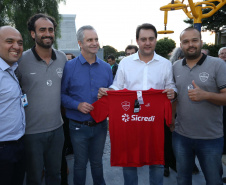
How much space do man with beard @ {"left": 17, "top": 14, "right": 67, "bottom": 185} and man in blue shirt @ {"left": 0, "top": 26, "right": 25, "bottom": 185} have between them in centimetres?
29

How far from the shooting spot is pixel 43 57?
7.93 feet

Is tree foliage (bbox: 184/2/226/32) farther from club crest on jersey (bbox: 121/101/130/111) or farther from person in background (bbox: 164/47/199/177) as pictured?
club crest on jersey (bbox: 121/101/130/111)

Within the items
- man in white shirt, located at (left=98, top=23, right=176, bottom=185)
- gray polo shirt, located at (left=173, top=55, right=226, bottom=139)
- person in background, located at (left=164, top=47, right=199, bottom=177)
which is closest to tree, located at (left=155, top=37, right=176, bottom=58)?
person in background, located at (left=164, top=47, right=199, bottom=177)

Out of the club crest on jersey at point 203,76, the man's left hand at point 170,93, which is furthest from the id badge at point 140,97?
the club crest on jersey at point 203,76

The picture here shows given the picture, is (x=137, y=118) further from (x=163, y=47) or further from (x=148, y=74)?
(x=163, y=47)

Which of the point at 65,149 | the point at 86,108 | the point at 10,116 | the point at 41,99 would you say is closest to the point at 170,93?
the point at 86,108

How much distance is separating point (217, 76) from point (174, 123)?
78 cm

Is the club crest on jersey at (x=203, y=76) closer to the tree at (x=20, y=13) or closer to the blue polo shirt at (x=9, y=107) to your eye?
the blue polo shirt at (x=9, y=107)

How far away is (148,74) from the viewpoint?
235 centimetres

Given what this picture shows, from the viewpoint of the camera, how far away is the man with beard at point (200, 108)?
2.09m

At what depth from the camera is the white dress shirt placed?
235 cm

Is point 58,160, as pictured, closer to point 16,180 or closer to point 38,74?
point 16,180

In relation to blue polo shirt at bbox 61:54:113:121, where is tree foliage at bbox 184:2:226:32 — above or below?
above

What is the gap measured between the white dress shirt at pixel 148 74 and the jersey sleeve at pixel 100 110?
38 cm
